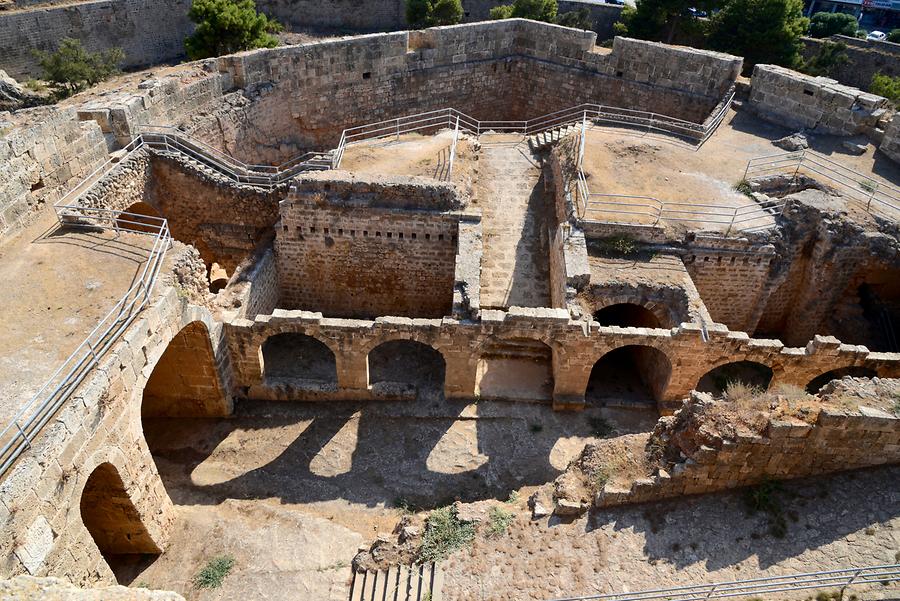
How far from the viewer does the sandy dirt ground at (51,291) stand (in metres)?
8.43

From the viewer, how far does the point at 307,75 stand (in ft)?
60.5

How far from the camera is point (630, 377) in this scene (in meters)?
14.1

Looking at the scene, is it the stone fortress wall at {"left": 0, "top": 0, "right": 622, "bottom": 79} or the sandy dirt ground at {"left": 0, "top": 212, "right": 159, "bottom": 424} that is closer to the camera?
the sandy dirt ground at {"left": 0, "top": 212, "right": 159, "bottom": 424}

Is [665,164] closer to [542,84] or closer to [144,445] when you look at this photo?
[542,84]

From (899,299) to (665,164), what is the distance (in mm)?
6522

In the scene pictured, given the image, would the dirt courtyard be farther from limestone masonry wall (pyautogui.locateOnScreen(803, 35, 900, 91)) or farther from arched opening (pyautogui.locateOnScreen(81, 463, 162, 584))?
limestone masonry wall (pyautogui.locateOnScreen(803, 35, 900, 91))

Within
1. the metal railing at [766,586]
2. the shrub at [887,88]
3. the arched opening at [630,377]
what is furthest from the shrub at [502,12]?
the metal railing at [766,586]

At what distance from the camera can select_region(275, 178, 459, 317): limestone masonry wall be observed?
14.2 m

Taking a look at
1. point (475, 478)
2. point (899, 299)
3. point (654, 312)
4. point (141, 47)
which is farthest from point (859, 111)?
point (141, 47)

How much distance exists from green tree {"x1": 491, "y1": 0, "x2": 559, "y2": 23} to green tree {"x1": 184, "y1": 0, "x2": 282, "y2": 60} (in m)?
11.9

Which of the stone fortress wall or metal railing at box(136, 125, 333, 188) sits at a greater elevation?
the stone fortress wall

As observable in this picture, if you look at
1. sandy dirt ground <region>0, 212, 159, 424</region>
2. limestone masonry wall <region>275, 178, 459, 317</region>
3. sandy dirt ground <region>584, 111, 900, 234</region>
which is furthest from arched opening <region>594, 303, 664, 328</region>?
sandy dirt ground <region>0, 212, 159, 424</region>

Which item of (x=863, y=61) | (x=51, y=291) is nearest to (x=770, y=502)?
(x=51, y=291)

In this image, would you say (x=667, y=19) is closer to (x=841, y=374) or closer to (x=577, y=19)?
(x=577, y=19)
